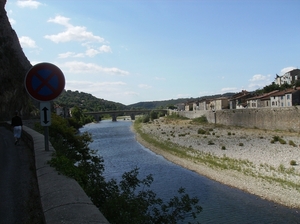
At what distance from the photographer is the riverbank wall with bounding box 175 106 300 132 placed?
43.4 m

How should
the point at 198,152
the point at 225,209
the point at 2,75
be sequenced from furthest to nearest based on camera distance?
the point at 2,75
the point at 198,152
the point at 225,209

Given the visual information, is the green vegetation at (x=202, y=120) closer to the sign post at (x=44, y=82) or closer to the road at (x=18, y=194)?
the road at (x=18, y=194)

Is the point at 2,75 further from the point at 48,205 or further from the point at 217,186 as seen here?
the point at 48,205

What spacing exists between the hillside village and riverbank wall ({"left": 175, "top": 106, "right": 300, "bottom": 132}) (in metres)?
6.78

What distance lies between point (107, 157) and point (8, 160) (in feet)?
89.6

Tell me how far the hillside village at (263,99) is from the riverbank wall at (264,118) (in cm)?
678

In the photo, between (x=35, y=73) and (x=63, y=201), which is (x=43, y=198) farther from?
(x=35, y=73)

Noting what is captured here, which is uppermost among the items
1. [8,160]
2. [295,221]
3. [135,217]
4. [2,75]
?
[2,75]

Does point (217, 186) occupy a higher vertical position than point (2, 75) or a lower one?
lower

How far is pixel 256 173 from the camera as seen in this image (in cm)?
2280

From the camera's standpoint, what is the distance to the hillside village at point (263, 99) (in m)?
61.3

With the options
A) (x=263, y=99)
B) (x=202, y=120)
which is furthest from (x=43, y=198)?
(x=202, y=120)

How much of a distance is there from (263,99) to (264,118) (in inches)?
927

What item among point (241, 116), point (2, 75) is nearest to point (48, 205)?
point (2, 75)
